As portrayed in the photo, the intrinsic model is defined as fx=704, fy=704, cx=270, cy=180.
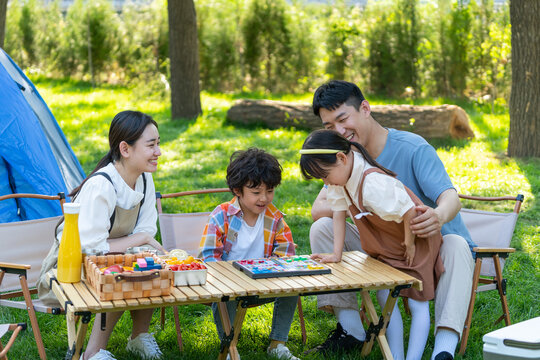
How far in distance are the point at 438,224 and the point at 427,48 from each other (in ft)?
29.2

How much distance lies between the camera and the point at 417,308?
3188 mm

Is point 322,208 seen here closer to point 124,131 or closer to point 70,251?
point 124,131

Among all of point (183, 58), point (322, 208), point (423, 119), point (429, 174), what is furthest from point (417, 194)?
point (183, 58)

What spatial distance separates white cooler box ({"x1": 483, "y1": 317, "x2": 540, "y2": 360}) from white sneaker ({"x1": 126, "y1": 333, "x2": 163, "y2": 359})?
1918mm

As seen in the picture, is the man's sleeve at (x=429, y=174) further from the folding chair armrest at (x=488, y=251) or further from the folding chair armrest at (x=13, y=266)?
the folding chair armrest at (x=13, y=266)

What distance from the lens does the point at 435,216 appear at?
124 inches

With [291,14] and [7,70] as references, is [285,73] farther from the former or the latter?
[7,70]

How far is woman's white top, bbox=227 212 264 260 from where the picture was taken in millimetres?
3453

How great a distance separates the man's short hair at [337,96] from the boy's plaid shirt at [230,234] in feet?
1.93

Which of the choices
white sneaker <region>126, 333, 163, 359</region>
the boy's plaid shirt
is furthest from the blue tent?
the boy's plaid shirt

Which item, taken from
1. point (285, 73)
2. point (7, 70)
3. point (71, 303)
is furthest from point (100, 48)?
point (71, 303)

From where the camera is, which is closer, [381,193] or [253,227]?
[381,193]

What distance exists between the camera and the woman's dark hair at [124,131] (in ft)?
10.9

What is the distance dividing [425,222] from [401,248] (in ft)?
0.64
